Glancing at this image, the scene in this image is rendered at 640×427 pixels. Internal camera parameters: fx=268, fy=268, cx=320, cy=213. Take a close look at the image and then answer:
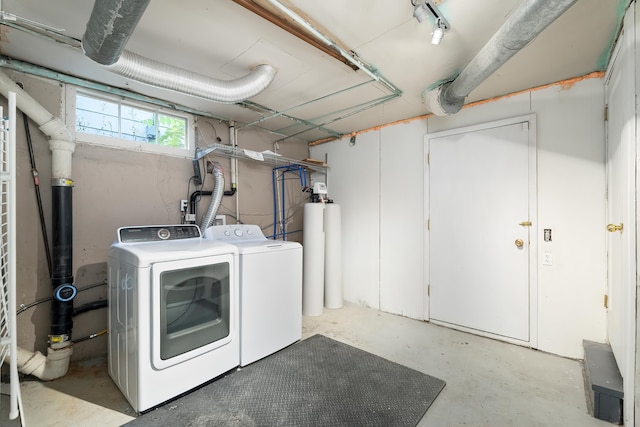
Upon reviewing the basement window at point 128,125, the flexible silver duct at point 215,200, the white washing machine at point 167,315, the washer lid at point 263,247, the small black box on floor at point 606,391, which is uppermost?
the basement window at point 128,125

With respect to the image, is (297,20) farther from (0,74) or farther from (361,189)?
(361,189)

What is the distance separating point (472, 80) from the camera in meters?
1.87

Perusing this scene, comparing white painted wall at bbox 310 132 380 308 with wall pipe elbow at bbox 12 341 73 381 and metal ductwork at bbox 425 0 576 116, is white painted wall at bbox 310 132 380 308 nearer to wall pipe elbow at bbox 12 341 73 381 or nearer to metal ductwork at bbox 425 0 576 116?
metal ductwork at bbox 425 0 576 116

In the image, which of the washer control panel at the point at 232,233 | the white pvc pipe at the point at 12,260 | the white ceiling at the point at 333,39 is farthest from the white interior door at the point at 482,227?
the white pvc pipe at the point at 12,260

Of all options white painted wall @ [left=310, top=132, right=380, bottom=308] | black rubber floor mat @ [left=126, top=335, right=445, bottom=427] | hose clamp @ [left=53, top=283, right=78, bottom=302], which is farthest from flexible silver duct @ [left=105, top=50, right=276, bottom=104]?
black rubber floor mat @ [left=126, top=335, right=445, bottom=427]

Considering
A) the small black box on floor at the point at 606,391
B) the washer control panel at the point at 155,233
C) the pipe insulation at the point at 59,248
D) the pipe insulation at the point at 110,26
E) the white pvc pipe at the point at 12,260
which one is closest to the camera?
the pipe insulation at the point at 110,26

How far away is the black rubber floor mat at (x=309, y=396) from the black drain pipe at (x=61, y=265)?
102 cm

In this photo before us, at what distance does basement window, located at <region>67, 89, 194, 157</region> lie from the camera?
2.29m

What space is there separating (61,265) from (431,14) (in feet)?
9.94

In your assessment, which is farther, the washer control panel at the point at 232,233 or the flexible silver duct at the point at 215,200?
the flexible silver duct at the point at 215,200

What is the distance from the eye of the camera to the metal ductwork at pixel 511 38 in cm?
120

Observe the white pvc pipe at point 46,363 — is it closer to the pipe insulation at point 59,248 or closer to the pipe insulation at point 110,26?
the pipe insulation at point 59,248

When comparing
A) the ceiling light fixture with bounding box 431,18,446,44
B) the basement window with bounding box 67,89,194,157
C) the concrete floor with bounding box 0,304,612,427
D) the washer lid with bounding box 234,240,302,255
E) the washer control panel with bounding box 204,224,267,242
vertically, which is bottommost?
the concrete floor with bounding box 0,304,612,427

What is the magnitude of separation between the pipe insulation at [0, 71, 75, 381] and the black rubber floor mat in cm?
95
